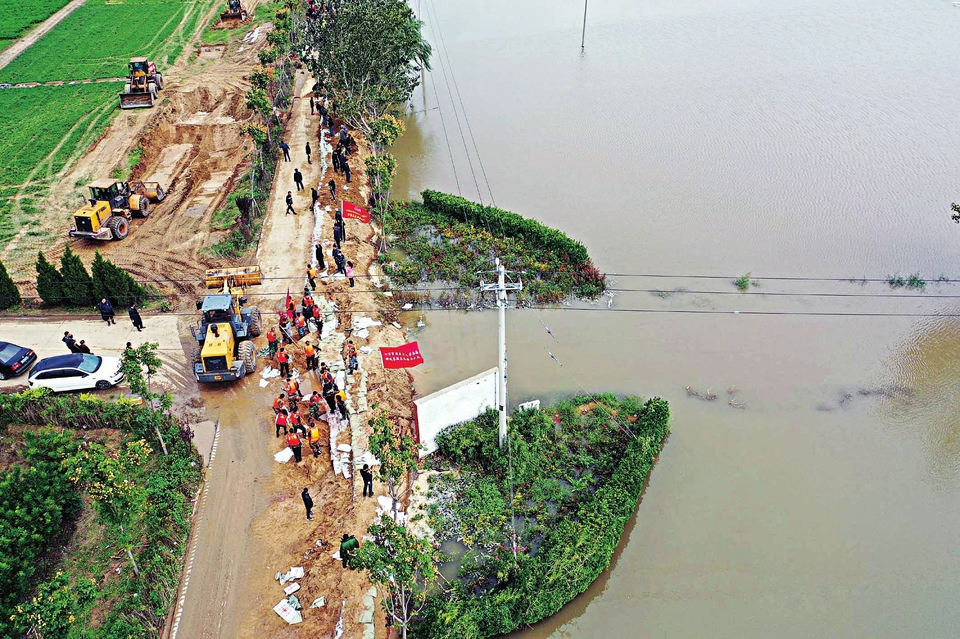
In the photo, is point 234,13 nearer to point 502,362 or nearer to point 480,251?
point 480,251

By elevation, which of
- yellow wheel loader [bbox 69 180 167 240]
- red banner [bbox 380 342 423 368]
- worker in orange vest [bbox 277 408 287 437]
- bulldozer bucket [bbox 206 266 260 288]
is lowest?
worker in orange vest [bbox 277 408 287 437]

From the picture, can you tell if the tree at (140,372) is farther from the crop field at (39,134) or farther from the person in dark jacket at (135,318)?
the crop field at (39,134)

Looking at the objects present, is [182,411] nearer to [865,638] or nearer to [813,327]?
[865,638]

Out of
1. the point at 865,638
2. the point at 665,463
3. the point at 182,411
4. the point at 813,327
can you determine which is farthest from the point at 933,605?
the point at 182,411

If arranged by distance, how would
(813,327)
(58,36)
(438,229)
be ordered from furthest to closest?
(58,36) → (438,229) → (813,327)

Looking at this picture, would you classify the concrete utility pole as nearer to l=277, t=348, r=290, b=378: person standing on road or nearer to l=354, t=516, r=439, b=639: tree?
l=354, t=516, r=439, b=639: tree

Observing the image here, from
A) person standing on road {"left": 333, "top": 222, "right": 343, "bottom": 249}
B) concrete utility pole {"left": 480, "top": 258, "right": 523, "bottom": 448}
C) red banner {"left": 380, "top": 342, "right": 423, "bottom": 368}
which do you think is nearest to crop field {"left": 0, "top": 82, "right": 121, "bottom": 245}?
person standing on road {"left": 333, "top": 222, "right": 343, "bottom": 249}
